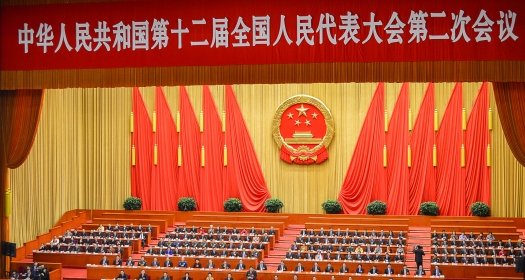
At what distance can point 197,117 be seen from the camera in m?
19.5

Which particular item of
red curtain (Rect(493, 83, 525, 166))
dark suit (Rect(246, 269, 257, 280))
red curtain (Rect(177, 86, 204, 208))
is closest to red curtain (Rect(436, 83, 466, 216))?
red curtain (Rect(177, 86, 204, 208))

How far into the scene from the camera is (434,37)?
34.6ft

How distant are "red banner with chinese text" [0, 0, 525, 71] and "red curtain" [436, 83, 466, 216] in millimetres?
7959

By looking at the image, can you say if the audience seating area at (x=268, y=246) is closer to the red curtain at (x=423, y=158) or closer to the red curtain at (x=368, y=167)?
the red curtain at (x=423, y=158)

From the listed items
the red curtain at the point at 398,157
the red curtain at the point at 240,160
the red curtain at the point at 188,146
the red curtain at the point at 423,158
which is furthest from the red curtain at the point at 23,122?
the red curtain at the point at 423,158

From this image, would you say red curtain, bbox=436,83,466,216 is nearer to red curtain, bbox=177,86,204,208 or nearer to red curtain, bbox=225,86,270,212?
red curtain, bbox=225,86,270,212

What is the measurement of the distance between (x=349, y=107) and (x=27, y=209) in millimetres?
7983

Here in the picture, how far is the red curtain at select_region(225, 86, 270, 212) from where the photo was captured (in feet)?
63.1

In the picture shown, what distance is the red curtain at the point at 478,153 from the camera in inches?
712

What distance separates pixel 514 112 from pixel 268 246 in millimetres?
6535

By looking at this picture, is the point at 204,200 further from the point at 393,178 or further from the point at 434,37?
the point at 434,37

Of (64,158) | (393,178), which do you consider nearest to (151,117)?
(64,158)

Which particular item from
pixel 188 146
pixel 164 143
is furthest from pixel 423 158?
pixel 164 143

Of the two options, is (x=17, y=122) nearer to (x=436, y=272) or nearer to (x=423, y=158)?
(x=436, y=272)
